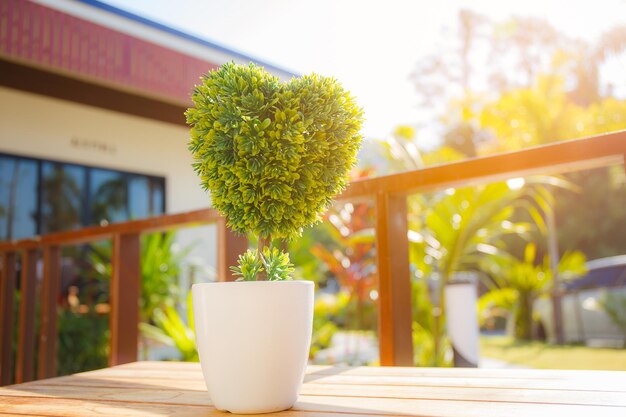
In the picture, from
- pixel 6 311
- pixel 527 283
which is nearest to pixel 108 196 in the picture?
pixel 6 311

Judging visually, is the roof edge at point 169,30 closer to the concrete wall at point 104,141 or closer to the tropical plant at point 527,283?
the concrete wall at point 104,141

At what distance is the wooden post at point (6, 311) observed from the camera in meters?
3.57

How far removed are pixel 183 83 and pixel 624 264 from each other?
757cm

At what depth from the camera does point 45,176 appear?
624cm

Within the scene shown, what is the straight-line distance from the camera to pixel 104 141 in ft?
22.0

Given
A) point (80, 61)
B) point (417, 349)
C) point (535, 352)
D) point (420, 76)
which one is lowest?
point (535, 352)

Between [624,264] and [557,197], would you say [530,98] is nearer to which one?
[624,264]

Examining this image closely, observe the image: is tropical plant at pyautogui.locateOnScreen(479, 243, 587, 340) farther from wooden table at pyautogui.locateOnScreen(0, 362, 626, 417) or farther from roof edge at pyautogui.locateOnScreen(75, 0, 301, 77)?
wooden table at pyautogui.locateOnScreen(0, 362, 626, 417)

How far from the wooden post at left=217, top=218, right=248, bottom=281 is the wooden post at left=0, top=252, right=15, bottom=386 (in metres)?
1.96

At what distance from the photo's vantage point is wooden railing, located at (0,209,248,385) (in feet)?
7.86

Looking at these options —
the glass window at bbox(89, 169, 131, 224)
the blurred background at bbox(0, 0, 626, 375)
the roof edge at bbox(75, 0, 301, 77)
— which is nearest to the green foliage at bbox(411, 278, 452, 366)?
the blurred background at bbox(0, 0, 626, 375)

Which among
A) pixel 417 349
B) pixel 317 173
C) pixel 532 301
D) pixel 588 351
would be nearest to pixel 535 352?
pixel 588 351

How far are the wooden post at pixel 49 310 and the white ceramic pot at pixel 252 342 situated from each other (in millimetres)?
2418

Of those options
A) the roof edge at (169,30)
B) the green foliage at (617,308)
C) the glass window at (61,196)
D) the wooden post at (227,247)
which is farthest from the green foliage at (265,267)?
the green foliage at (617,308)
